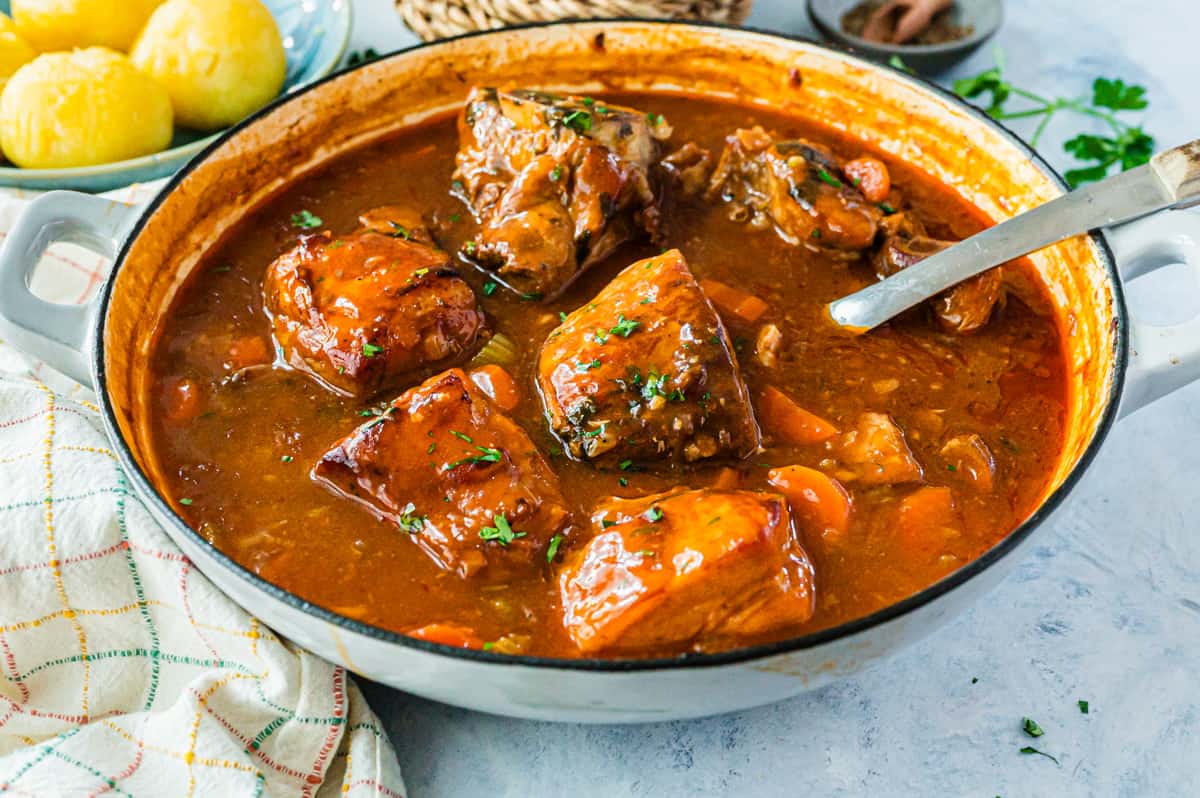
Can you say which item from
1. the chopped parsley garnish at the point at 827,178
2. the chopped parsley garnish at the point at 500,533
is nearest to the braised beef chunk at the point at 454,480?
the chopped parsley garnish at the point at 500,533

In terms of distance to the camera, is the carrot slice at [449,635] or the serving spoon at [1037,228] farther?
the serving spoon at [1037,228]

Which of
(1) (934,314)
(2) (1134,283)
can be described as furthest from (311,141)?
(2) (1134,283)

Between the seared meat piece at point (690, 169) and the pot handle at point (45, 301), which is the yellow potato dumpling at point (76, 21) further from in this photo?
the seared meat piece at point (690, 169)

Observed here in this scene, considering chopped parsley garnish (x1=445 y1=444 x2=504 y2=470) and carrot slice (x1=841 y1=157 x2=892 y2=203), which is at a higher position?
chopped parsley garnish (x1=445 y1=444 x2=504 y2=470)

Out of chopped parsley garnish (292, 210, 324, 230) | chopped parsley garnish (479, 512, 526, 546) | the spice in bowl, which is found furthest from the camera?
the spice in bowl

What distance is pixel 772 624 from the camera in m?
2.19

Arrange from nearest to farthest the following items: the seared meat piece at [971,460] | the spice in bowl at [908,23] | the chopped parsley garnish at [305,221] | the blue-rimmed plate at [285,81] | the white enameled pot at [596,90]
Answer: the white enameled pot at [596,90] < the seared meat piece at [971,460] < the chopped parsley garnish at [305,221] < the blue-rimmed plate at [285,81] < the spice in bowl at [908,23]

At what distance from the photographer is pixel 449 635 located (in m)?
2.24

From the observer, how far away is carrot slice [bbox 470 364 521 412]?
2668 mm

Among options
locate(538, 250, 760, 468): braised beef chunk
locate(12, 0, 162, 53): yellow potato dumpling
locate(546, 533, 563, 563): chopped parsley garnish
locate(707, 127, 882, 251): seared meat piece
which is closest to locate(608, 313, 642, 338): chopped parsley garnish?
locate(538, 250, 760, 468): braised beef chunk

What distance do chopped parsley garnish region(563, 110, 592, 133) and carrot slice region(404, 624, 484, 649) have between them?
144 cm

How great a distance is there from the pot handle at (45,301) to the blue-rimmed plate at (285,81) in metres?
0.76

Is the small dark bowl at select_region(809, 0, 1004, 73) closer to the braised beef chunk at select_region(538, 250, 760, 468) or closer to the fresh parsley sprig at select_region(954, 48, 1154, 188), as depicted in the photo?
the fresh parsley sprig at select_region(954, 48, 1154, 188)

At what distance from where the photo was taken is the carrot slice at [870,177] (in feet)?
10.6
